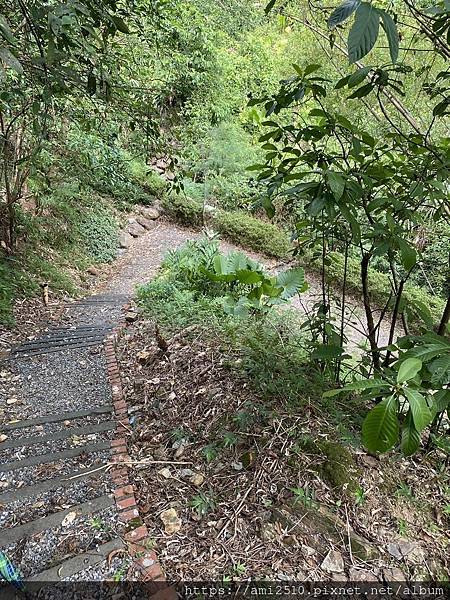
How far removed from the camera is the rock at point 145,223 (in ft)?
30.7

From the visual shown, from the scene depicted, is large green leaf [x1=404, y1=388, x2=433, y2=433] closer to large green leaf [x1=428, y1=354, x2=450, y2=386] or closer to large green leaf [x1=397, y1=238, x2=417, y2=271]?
large green leaf [x1=428, y1=354, x2=450, y2=386]

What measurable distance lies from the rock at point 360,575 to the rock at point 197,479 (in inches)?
27.1

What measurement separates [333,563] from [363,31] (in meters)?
1.59

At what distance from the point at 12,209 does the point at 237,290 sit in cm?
314

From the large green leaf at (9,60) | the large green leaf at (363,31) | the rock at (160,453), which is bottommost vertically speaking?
the rock at (160,453)

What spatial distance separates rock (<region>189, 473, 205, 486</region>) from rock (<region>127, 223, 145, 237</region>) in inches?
301

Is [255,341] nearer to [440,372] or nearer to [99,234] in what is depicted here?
[440,372]

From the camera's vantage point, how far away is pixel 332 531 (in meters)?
1.50

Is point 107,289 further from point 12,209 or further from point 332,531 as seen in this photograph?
point 332,531

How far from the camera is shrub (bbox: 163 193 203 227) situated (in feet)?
32.5

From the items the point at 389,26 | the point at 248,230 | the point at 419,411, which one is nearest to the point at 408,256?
the point at 419,411

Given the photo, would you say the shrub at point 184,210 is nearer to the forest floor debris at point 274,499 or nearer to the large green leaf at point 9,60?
the forest floor debris at point 274,499

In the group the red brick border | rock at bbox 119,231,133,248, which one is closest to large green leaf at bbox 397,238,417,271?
the red brick border

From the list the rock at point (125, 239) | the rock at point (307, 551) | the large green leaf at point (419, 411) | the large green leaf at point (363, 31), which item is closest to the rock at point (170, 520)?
the rock at point (307, 551)
